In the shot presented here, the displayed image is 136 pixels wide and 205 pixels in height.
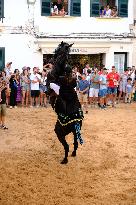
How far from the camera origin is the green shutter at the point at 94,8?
903 inches

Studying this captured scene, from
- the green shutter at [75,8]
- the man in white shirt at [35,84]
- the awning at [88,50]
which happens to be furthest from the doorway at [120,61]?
the man in white shirt at [35,84]

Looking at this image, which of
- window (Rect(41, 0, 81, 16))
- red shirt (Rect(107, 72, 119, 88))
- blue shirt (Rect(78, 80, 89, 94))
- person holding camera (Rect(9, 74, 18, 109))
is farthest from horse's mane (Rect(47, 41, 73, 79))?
window (Rect(41, 0, 81, 16))

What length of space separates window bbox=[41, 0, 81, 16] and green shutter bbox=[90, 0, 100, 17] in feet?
2.09

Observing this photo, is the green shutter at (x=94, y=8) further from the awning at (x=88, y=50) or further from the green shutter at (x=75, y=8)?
the awning at (x=88, y=50)

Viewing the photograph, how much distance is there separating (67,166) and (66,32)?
1384 centimetres

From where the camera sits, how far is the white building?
72.0 ft

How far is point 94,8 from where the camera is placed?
22953 millimetres

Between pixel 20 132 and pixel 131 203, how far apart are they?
6.58m

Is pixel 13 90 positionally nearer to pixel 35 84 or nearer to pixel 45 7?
pixel 35 84

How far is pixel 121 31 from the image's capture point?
915 inches

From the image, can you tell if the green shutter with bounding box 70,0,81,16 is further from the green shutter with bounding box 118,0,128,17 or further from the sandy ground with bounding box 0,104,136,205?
the sandy ground with bounding box 0,104,136,205

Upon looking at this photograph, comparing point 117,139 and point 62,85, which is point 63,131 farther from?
point 117,139

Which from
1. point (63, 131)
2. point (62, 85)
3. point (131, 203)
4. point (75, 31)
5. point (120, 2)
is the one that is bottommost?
point (131, 203)

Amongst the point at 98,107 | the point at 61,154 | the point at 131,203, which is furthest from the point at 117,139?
the point at 98,107
